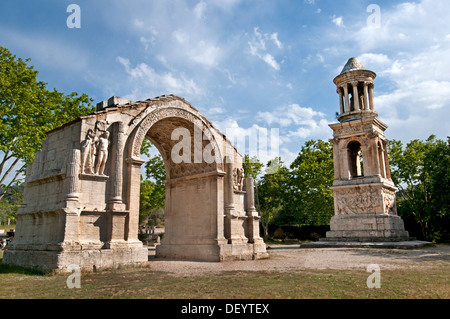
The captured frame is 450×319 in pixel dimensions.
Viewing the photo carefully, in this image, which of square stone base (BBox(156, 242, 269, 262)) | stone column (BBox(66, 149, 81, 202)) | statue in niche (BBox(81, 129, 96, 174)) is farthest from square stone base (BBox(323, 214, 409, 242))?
stone column (BBox(66, 149, 81, 202))

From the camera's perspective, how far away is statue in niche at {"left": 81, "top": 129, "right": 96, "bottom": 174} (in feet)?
32.4

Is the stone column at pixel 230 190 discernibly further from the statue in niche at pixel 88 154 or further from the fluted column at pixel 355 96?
the fluted column at pixel 355 96

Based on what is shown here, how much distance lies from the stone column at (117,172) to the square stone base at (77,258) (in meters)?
1.33

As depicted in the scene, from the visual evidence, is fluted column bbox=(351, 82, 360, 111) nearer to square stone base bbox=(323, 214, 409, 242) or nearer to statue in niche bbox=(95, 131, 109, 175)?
square stone base bbox=(323, 214, 409, 242)

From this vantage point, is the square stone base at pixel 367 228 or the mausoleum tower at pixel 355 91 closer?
the square stone base at pixel 367 228

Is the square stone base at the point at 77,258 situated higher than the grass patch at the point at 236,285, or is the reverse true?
the square stone base at the point at 77,258

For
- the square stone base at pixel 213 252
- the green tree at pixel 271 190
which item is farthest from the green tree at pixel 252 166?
the square stone base at pixel 213 252

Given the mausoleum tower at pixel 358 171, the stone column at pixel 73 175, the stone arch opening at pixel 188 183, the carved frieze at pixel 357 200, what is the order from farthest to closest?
the carved frieze at pixel 357 200
the mausoleum tower at pixel 358 171
the stone arch opening at pixel 188 183
the stone column at pixel 73 175

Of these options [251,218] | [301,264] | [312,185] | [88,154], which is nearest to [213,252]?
[251,218]

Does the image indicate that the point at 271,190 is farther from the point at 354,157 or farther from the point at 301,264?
the point at 301,264

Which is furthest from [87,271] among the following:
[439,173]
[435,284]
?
[439,173]

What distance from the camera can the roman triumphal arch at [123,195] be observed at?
31.1ft

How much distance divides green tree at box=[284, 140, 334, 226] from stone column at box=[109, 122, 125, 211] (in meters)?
24.6
